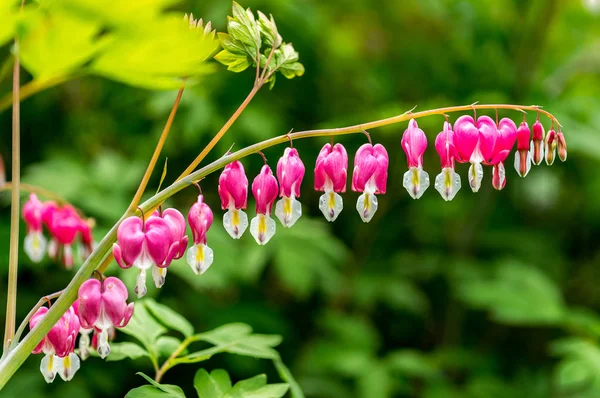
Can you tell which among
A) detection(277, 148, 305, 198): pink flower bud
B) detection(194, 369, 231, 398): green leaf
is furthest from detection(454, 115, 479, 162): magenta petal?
detection(194, 369, 231, 398): green leaf

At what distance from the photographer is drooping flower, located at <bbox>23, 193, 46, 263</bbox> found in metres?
1.23

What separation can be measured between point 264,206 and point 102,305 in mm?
235

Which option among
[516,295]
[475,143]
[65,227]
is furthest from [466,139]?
[516,295]

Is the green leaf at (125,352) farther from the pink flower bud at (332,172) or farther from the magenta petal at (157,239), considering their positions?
the pink flower bud at (332,172)

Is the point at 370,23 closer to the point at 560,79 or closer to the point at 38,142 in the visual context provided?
the point at 560,79

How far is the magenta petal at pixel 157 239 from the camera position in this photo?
0.75 metres

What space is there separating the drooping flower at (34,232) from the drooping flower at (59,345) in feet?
1.44

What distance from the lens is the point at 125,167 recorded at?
107 inches

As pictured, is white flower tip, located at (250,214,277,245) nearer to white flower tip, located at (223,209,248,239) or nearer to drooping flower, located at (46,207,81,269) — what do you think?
white flower tip, located at (223,209,248,239)

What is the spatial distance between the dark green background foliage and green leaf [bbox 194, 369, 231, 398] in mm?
1380

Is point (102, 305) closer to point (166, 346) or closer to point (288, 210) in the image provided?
point (288, 210)

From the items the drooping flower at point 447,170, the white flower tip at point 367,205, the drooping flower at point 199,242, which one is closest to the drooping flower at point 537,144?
the drooping flower at point 447,170

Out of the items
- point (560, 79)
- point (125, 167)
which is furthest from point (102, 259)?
point (560, 79)

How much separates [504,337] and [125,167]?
213cm
